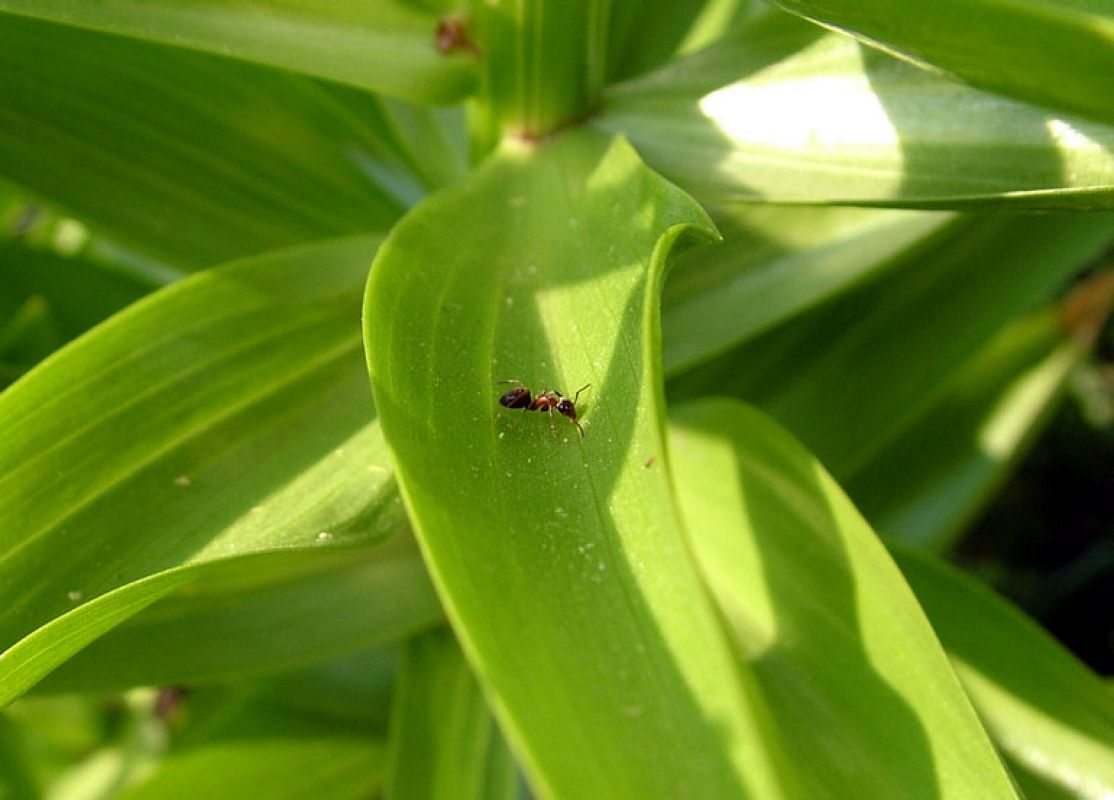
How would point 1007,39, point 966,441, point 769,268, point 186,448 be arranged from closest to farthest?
point 1007,39 → point 186,448 → point 769,268 → point 966,441

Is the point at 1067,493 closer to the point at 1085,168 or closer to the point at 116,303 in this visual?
the point at 1085,168

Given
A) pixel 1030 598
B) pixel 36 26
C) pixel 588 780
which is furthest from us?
pixel 1030 598

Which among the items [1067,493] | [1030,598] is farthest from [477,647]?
[1067,493]

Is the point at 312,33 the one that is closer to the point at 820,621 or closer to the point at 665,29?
the point at 665,29

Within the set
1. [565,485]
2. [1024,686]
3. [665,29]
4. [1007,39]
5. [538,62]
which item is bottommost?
[1024,686]

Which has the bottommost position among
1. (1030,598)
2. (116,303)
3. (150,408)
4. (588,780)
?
(1030,598)

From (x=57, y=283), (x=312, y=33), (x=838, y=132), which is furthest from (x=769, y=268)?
(x=57, y=283)

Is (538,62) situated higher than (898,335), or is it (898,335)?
(538,62)
